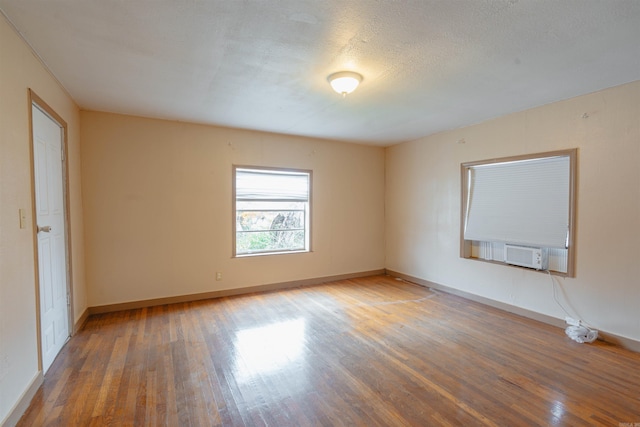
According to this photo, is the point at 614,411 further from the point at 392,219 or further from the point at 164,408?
the point at 392,219

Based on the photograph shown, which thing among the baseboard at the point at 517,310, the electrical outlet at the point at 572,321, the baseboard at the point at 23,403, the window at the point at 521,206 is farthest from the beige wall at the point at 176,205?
the electrical outlet at the point at 572,321

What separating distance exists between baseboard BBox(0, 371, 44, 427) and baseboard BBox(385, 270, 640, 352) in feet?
15.5

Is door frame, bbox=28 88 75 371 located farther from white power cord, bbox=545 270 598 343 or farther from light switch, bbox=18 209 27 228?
white power cord, bbox=545 270 598 343

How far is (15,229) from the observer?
198cm

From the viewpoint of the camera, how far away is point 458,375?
245 cm

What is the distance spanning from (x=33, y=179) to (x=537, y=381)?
4112 millimetres

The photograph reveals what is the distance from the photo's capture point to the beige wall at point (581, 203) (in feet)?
9.59

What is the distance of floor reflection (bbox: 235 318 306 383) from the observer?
254 centimetres

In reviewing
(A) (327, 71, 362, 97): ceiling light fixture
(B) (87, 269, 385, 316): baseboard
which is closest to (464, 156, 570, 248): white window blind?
(B) (87, 269, 385, 316): baseboard

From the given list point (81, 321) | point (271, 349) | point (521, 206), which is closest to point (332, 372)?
point (271, 349)

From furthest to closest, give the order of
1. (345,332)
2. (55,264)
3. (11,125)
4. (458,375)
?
(345,332)
(55,264)
(458,375)
(11,125)

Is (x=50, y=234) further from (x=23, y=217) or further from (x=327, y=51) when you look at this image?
(x=327, y=51)

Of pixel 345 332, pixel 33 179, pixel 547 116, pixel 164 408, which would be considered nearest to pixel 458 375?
pixel 345 332

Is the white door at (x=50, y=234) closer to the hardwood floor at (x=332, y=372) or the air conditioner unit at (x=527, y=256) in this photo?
the hardwood floor at (x=332, y=372)
